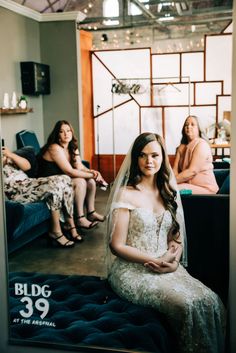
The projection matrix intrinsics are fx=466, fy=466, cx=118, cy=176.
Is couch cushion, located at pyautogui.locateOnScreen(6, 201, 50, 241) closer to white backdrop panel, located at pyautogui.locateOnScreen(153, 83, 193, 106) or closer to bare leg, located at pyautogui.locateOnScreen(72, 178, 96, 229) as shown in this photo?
bare leg, located at pyautogui.locateOnScreen(72, 178, 96, 229)

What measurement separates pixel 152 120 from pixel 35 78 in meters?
0.63

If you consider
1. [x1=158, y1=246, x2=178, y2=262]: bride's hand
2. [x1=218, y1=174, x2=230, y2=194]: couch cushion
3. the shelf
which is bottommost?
[x1=158, y1=246, x2=178, y2=262]: bride's hand

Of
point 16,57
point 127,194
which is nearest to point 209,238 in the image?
point 127,194

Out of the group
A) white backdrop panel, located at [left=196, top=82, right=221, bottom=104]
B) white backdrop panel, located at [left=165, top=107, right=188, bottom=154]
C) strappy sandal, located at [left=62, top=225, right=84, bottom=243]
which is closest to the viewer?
white backdrop panel, located at [left=196, top=82, right=221, bottom=104]

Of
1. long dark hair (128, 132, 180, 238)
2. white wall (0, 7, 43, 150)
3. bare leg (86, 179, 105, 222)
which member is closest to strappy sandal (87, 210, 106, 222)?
bare leg (86, 179, 105, 222)

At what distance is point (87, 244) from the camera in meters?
2.52

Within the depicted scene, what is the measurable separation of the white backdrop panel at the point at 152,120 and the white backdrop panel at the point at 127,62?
18 cm

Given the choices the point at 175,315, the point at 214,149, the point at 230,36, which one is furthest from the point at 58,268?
the point at 230,36

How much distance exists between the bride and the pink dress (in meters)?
0.08

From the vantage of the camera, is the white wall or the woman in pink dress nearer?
the woman in pink dress

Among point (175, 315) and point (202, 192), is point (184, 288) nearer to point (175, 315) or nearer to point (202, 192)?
point (175, 315)

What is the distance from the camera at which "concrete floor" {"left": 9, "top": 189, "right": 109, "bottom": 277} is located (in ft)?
8.02

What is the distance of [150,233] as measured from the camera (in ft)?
7.63

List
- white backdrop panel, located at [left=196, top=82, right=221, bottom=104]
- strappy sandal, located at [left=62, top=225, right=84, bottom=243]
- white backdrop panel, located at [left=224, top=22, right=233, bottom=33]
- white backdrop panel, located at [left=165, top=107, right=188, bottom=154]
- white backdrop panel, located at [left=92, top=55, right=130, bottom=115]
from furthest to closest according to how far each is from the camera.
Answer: strappy sandal, located at [left=62, top=225, right=84, bottom=243], white backdrop panel, located at [left=92, top=55, right=130, bottom=115], white backdrop panel, located at [left=165, top=107, right=188, bottom=154], white backdrop panel, located at [left=196, top=82, right=221, bottom=104], white backdrop panel, located at [left=224, top=22, right=233, bottom=33]
